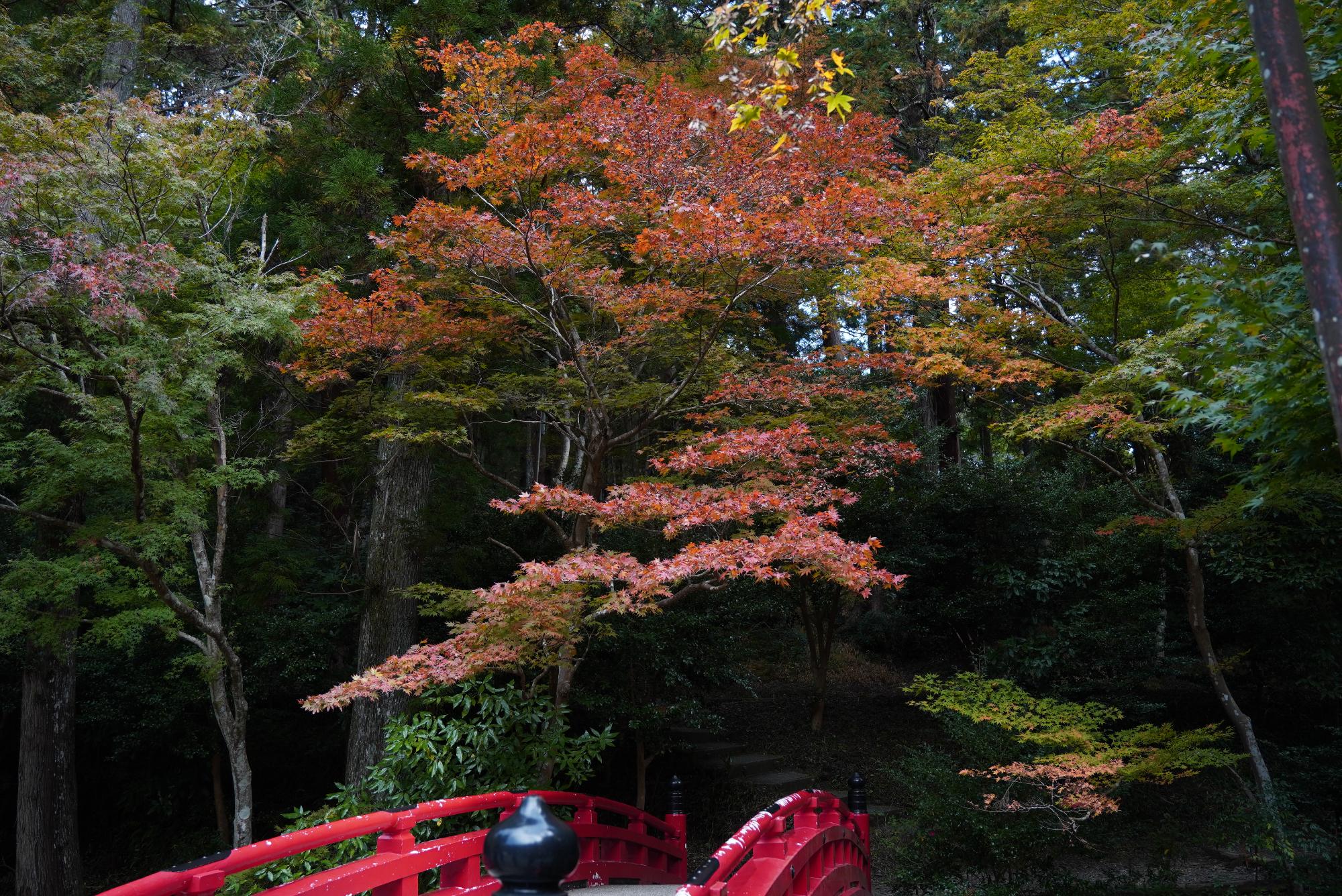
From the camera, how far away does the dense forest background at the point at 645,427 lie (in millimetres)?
6555

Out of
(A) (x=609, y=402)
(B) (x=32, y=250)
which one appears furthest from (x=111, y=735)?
(A) (x=609, y=402)

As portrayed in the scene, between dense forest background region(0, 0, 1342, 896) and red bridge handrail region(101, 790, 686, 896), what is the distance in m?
0.84

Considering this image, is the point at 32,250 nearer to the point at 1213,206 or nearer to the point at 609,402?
the point at 609,402

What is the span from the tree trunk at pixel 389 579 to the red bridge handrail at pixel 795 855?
18.5 feet

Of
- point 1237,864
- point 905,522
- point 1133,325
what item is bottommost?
point 1237,864

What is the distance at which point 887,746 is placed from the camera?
12.4m

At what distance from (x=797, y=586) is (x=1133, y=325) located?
574cm

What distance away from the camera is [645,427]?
8344 millimetres

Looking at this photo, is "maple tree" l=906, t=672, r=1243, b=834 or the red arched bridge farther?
"maple tree" l=906, t=672, r=1243, b=834

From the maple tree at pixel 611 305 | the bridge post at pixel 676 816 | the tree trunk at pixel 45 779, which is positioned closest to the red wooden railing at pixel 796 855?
the bridge post at pixel 676 816

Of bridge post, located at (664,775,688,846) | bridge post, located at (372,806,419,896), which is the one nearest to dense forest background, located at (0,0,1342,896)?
bridge post, located at (664,775,688,846)

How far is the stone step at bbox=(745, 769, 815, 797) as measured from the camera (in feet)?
36.3

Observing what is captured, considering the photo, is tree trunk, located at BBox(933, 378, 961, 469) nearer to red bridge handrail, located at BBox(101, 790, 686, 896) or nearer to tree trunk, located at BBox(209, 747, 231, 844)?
red bridge handrail, located at BBox(101, 790, 686, 896)

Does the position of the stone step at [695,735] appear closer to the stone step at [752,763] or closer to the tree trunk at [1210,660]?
the stone step at [752,763]
